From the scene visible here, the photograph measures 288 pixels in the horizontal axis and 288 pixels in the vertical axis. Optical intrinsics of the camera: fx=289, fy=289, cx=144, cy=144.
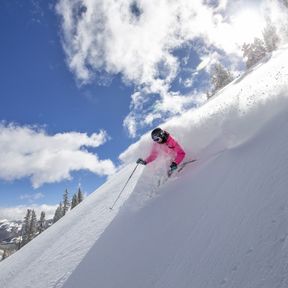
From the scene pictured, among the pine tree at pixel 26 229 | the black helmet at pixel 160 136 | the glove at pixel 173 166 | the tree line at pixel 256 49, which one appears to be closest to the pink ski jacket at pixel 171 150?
the black helmet at pixel 160 136

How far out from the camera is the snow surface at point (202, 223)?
3.37 metres

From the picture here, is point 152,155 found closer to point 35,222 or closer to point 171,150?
point 171,150

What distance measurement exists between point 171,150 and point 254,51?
1858 inches

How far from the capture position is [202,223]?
470cm

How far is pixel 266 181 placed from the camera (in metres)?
4.20

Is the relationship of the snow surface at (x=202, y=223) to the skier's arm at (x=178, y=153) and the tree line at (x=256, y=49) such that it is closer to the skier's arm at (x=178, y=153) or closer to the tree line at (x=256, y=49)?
the skier's arm at (x=178, y=153)

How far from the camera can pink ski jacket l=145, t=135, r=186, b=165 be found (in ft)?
28.1

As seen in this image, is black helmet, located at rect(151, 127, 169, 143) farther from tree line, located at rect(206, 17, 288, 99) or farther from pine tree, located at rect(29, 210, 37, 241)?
pine tree, located at rect(29, 210, 37, 241)

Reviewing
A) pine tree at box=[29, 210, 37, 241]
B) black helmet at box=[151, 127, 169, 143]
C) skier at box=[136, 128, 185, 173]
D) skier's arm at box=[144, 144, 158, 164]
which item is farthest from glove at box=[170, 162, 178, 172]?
pine tree at box=[29, 210, 37, 241]

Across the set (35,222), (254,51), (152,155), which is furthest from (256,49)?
(35,222)

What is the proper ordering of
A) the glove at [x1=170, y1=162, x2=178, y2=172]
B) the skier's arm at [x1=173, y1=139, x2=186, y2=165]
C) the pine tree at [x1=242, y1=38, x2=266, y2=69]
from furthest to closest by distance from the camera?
1. the pine tree at [x1=242, y1=38, x2=266, y2=69]
2. the skier's arm at [x1=173, y1=139, x2=186, y2=165]
3. the glove at [x1=170, y1=162, x2=178, y2=172]

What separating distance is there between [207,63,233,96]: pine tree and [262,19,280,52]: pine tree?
24.9 feet

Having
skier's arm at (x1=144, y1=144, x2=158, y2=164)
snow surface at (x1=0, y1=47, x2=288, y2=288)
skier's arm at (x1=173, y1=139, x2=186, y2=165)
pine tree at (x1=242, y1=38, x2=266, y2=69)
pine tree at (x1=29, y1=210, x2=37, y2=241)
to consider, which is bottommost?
snow surface at (x1=0, y1=47, x2=288, y2=288)

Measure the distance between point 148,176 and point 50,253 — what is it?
3.81m
